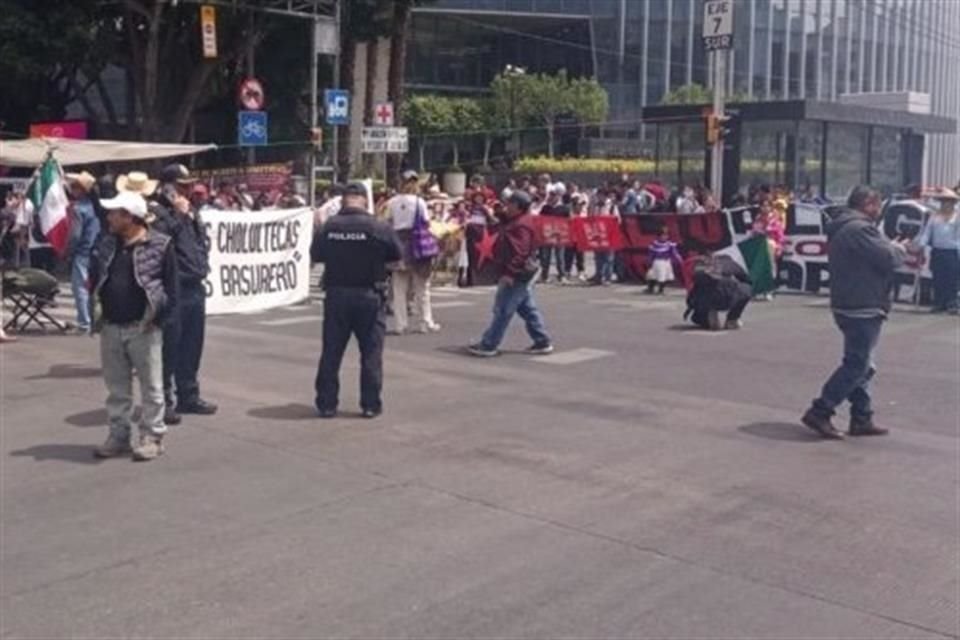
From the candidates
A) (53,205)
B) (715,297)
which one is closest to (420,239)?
(715,297)

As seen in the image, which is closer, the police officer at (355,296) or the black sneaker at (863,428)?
the black sneaker at (863,428)

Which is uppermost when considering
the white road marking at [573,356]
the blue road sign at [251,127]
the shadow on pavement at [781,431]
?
the blue road sign at [251,127]

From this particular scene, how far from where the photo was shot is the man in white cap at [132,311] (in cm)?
819

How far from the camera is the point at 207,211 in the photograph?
17.6 m

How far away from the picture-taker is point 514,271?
12766 mm

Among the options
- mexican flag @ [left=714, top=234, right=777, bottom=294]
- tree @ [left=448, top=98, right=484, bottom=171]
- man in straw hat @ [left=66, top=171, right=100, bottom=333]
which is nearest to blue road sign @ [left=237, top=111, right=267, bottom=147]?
mexican flag @ [left=714, top=234, right=777, bottom=294]

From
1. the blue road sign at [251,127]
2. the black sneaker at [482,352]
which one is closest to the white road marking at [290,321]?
the black sneaker at [482,352]

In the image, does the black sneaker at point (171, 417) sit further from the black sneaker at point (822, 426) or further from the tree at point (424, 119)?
the tree at point (424, 119)

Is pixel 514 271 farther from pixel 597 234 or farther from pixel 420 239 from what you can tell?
pixel 597 234

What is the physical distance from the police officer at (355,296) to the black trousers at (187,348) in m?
0.93

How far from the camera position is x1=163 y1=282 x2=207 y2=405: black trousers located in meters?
9.71

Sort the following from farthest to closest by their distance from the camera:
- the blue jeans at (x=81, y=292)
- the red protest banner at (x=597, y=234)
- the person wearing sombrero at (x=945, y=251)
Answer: the red protest banner at (x=597, y=234) < the person wearing sombrero at (x=945, y=251) < the blue jeans at (x=81, y=292)

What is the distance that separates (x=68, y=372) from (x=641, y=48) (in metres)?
61.8

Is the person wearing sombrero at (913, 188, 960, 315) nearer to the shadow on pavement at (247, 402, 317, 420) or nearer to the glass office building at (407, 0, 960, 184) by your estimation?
the shadow on pavement at (247, 402, 317, 420)
